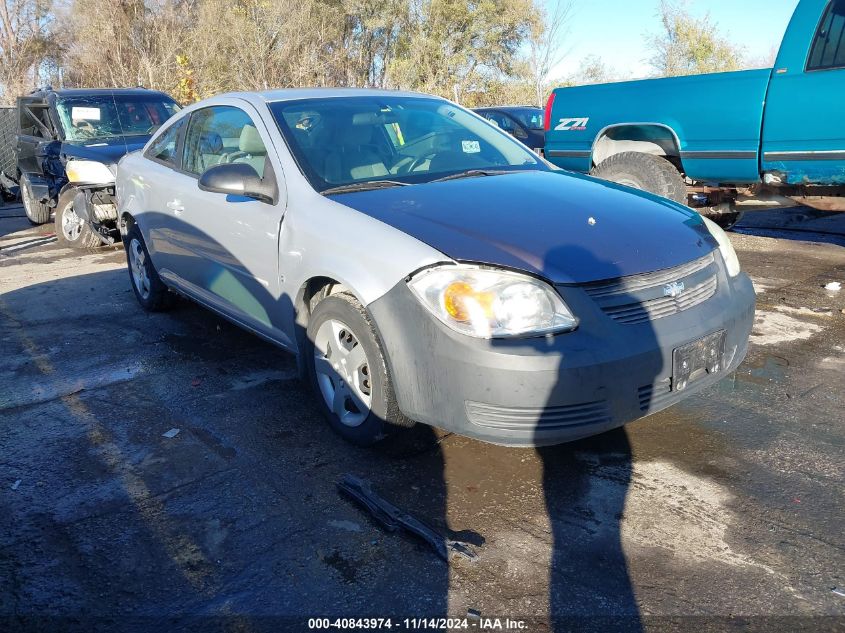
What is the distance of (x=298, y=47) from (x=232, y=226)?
21.3m

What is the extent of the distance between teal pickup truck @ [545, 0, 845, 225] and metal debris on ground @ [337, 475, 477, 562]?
4.90 metres

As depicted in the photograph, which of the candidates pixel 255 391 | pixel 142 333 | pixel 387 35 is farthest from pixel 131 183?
pixel 387 35

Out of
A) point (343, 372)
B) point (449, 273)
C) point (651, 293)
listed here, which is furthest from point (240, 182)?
point (651, 293)

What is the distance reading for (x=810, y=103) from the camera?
5.95m

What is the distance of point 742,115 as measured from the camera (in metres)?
6.33

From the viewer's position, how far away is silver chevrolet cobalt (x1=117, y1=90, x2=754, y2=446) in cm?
279

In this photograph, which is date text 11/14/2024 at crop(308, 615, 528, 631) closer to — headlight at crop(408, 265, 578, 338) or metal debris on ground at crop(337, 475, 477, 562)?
metal debris on ground at crop(337, 475, 477, 562)

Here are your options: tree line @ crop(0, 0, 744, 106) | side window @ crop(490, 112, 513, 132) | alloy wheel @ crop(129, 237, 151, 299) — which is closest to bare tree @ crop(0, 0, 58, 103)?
tree line @ crop(0, 0, 744, 106)

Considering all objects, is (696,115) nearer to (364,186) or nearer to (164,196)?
(364,186)

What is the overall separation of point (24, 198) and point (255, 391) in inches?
371

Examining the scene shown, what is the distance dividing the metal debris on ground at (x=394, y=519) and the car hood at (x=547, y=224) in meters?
1.03

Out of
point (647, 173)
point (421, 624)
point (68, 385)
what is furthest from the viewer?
point (647, 173)

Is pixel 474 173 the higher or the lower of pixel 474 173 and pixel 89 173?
the higher

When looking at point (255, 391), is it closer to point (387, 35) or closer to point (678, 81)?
point (678, 81)
